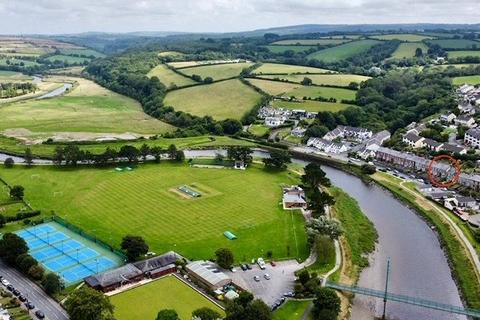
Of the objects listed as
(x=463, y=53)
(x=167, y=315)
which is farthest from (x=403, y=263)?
(x=463, y=53)

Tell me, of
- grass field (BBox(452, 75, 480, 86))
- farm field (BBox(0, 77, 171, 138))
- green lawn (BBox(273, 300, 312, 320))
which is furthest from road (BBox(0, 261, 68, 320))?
grass field (BBox(452, 75, 480, 86))

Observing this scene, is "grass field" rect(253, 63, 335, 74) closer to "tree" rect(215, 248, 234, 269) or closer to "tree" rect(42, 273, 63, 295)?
"tree" rect(215, 248, 234, 269)

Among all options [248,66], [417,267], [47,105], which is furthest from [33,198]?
[248,66]

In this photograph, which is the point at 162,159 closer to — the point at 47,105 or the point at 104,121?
the point at 104,121

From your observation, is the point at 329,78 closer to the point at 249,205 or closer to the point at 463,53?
the point at 463,53

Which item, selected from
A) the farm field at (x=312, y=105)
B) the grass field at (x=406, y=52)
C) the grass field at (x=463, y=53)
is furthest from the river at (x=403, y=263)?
the grass field at (x=406, y=52)

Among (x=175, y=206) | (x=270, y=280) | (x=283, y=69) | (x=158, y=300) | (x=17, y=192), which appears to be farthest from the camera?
(x=283, y=69)

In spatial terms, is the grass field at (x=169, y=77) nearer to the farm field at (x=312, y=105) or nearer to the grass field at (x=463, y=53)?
the farm field at (x=312, y=105)
